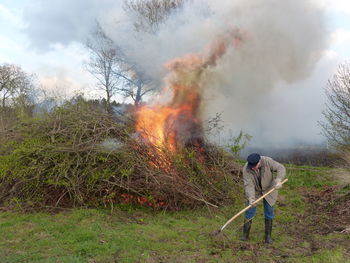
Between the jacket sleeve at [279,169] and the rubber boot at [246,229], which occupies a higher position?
the jacket sleeve at [279,169]

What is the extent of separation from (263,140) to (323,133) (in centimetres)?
422

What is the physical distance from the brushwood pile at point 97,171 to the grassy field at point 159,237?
39 centimetres

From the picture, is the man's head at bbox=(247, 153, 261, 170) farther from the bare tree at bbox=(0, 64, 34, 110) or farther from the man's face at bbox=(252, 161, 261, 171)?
the bare tree at bbox=(0, 64, 34, 110)

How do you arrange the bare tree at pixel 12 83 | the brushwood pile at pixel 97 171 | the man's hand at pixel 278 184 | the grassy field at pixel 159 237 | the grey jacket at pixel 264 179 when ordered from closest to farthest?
the grassy field at pixel 159 237
the man's hand at pixel 278 184
the grey jacket at pixel 264 179
the brushwood pile at pixel 97 171
the bare tree at pixel 12 83

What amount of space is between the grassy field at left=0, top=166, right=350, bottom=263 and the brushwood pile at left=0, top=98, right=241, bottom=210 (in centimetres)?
39

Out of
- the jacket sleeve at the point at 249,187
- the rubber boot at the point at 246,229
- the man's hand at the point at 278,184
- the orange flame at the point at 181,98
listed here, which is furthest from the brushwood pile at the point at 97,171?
the man's hand at the point at 278,184

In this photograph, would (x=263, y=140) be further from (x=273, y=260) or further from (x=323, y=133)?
(x=273, y=260)

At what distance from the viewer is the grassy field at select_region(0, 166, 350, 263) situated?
4371 mm

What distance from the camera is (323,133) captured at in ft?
42.0

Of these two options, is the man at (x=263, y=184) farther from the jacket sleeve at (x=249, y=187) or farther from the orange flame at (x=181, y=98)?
the orange flame at (x=181, y=98)

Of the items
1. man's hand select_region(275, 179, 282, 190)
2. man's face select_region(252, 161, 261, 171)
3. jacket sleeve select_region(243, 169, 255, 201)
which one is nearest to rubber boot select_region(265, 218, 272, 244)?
jacket sleeve select_region(243, 169, 255, 201)

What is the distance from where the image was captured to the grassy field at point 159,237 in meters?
4.37

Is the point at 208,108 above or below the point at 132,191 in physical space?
above

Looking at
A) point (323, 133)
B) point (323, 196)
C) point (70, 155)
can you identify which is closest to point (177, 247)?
point (70, 155)
